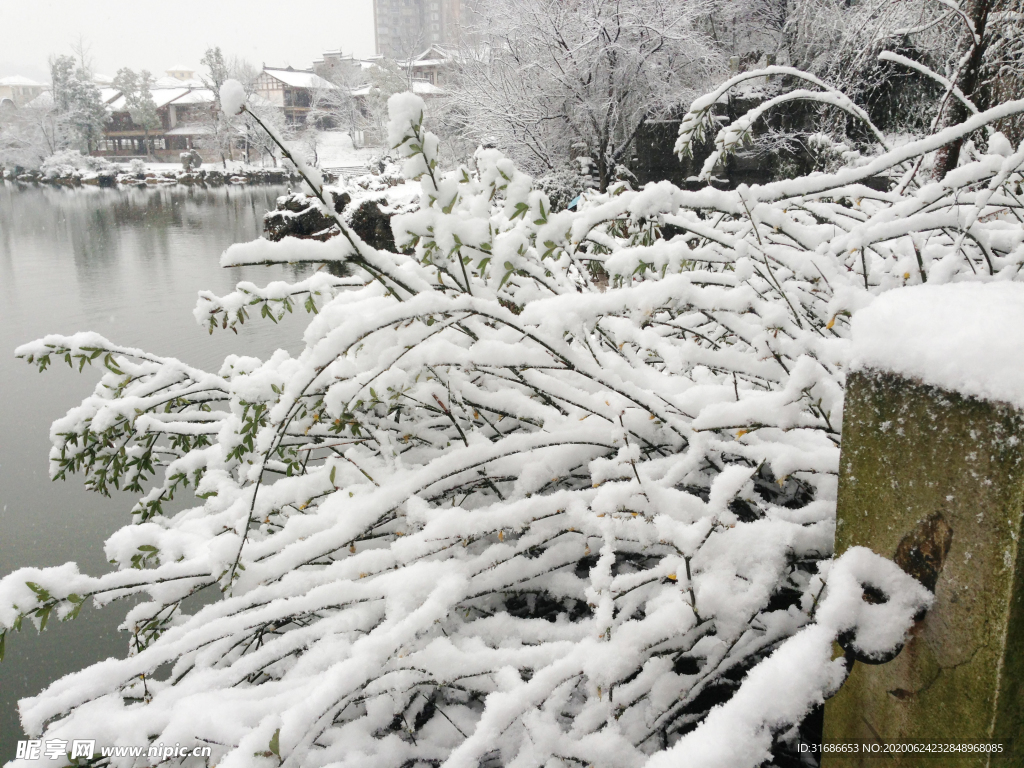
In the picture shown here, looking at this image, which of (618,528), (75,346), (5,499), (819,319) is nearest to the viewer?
(618,528)

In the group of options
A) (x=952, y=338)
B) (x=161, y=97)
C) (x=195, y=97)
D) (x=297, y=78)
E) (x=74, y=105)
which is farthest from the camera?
(x=161, y=97)

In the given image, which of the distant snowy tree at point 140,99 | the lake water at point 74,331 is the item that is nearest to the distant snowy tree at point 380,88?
the distant snowy tree at point 140,99

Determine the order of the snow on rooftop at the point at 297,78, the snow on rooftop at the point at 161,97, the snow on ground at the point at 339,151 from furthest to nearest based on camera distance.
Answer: the snow on rooftop at the point at 161,97
the snow on rooftop at the point at 297,78
the snow on ground at the point at 339,151

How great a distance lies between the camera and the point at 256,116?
42.5 inches

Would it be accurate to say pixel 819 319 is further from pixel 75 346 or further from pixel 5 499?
pixel 5 499

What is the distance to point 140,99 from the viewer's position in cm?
5081

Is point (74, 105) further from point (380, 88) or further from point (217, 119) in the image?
point (380, 88)

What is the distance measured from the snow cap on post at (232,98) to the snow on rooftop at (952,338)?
102cm

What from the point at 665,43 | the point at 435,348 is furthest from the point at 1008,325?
the point at 665,43

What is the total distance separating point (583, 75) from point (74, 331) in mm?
9906

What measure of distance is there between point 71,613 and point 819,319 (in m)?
1.80

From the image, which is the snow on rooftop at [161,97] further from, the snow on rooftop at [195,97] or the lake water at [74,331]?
the lake water at [74,331]

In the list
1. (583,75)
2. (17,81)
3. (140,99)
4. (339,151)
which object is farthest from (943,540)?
(17,81)

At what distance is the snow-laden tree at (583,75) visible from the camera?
1211 cm
